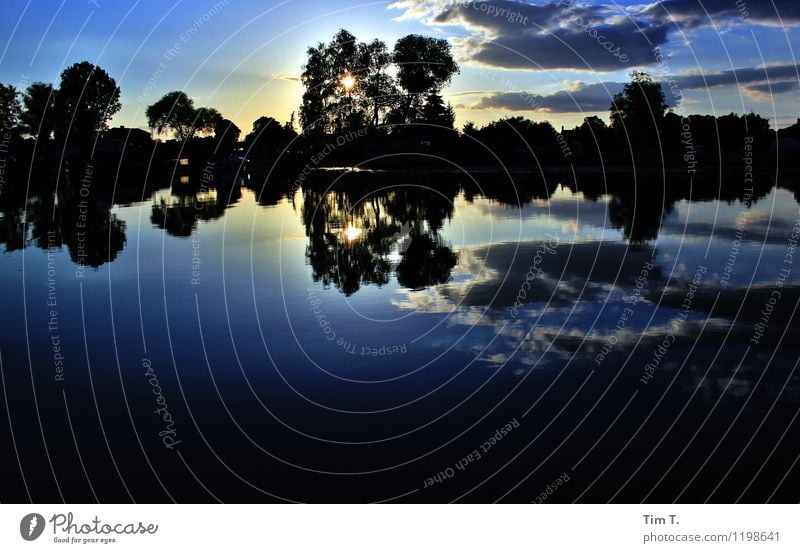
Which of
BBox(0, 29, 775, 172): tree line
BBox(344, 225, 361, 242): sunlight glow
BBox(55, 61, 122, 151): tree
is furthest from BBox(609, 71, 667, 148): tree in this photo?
BBox(344, 225, 361, 242): sunlight glow

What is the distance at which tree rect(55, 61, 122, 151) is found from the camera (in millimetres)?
133000

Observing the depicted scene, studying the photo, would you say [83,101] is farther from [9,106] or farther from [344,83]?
[344,83]

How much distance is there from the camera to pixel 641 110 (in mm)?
143375

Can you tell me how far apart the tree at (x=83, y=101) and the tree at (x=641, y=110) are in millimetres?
88824

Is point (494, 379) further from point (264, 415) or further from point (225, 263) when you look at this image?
point (225, 263)

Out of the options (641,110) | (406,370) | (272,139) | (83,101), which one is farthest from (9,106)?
(406,370)

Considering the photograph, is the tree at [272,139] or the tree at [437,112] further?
the tree at [272,139]

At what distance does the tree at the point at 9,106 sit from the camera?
404 ft

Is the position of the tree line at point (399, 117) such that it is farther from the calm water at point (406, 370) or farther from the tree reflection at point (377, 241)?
the calm water at point (406, 370)

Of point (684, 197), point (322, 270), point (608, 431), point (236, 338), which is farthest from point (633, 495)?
point (684, 197)

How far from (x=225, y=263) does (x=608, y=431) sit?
18013mm

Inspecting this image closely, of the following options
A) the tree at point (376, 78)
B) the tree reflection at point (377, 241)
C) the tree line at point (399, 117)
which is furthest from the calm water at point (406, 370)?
the tree at point (376, 78)

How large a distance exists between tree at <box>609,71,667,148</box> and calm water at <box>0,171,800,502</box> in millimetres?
113364

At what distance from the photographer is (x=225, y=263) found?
27297 millimetres
